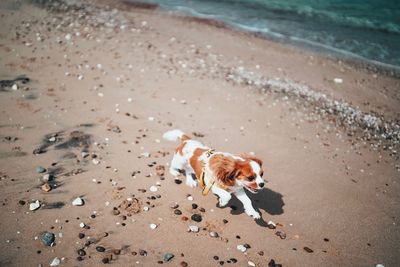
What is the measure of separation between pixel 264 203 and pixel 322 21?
595 inches

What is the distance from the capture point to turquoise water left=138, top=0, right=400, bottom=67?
14.4 metres

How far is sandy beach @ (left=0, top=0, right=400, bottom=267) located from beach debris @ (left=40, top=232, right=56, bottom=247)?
2cm

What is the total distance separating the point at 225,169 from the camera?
4777mm

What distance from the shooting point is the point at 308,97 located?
970cm

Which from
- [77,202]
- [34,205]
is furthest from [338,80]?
[34,205]

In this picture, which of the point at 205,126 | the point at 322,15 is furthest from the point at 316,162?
the point at 322,15

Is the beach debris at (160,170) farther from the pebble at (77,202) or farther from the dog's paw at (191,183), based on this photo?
the pebble at (77,202)

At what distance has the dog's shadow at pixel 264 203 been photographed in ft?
18.5

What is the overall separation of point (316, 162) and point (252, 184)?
9.88 ft

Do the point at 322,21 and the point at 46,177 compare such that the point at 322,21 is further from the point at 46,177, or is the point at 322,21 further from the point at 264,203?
the point at 46,177

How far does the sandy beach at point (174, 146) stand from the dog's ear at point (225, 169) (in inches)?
37.6

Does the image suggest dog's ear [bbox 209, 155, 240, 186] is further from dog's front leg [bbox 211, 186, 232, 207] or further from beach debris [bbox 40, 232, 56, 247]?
beach debris [bbox 40, 232, 56, 247]

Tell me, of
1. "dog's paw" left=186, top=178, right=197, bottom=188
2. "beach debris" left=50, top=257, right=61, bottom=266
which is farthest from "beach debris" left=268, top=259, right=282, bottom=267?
"beach debris" left=50, top=257, right=61, bottom=266

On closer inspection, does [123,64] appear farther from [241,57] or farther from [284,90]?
[284,90]
